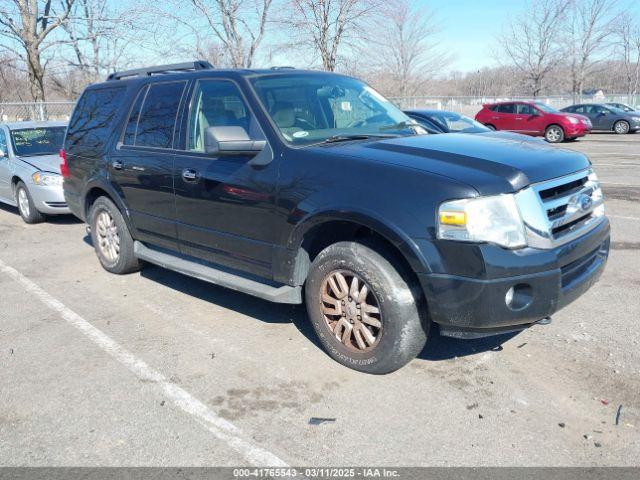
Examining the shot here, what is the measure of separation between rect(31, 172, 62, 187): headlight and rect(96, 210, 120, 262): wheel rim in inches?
119

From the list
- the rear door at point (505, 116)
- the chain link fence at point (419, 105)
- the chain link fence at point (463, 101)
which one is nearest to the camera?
the chain link fence at point (419, 105)

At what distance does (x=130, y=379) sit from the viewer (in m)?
3.71

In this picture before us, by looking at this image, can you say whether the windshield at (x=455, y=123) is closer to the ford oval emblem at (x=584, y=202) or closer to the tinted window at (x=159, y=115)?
the tinted window at (x=159, y=115)

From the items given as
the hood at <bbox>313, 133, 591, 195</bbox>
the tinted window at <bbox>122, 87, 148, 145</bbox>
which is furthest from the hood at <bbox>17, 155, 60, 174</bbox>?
the hood at <bbox>313, 133, 591, 195</bbox>

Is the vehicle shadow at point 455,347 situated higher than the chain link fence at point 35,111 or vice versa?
the chain link fence at point 35,111

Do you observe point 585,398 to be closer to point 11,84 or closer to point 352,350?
point 352,350

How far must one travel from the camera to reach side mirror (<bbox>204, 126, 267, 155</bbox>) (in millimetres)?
3816

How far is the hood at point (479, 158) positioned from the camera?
3.17 m

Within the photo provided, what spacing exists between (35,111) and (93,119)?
46.7 ft

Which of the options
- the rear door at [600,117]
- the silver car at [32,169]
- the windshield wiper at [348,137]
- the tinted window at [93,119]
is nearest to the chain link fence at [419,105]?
the rear door at [600,117]

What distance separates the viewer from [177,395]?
349 cm

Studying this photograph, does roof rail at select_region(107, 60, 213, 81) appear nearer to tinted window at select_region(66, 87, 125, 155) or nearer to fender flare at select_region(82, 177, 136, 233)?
tinted window at select_region(66, 87, 125, 155)

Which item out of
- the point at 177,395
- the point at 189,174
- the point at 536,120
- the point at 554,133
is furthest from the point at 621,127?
the point at 177,395

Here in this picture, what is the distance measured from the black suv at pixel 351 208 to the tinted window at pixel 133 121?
18 millimetres
